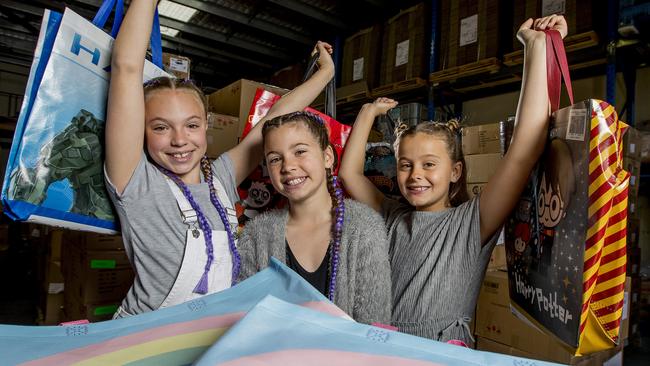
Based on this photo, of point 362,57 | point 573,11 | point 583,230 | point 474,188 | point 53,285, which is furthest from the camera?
point 362,57

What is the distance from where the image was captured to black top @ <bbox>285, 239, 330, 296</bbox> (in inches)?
41.3

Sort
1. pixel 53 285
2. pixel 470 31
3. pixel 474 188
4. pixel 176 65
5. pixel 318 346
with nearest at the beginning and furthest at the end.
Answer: pixel 318 346, pixel 474 188, pixel 176 65, pixel 53 285, pixel 470 31

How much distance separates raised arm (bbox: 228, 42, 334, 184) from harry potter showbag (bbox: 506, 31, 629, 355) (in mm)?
804

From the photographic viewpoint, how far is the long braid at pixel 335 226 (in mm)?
1027

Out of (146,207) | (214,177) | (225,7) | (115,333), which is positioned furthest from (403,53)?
(115,333)

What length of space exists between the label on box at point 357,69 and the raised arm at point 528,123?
140 inches

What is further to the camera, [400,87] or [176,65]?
[400,87]

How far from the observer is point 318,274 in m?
1.06

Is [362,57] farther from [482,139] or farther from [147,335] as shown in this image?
[147,335]

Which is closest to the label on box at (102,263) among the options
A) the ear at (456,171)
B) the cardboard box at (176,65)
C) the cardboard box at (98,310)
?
the cardboard box at (98,310)

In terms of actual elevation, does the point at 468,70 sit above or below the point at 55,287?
above

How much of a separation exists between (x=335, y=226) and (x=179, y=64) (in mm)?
1803

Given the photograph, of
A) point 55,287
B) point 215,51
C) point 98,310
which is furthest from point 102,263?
point 215,51

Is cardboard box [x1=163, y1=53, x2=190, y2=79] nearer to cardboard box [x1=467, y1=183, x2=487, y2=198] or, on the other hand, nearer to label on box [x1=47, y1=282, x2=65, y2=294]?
cardboard box [x1=467, y1=183, x2=487, y2=198]
